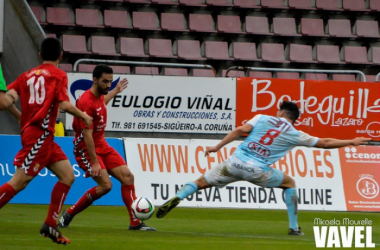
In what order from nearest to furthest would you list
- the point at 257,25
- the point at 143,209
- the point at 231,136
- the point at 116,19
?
the point at 143,209
the point at 231,136
the point at 116,19
the point at 257,25

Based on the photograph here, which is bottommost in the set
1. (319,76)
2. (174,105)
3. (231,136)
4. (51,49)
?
(319,76)

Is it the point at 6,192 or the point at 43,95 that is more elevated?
the point at 43,95

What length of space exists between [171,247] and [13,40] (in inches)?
475

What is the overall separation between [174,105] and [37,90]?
32.1 feet

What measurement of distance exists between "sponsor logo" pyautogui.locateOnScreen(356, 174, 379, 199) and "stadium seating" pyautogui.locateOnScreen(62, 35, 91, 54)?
7.81 metres

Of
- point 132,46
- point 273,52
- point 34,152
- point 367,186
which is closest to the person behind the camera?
point 34,152

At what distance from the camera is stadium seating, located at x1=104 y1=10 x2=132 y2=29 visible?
2128 centimetres

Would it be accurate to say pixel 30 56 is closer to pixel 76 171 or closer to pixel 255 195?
pixel 76 171

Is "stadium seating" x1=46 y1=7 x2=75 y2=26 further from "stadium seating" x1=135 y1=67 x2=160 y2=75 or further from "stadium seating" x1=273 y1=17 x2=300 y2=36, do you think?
"stadium seating" x1=273 y1=17 x2=300 y2=36

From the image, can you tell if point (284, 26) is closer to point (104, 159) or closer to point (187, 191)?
point (104, 159)

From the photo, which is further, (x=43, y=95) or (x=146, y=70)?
(x=146, y=70)

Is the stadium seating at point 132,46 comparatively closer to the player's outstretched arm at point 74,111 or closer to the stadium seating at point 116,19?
the stadium seating at point 116,19

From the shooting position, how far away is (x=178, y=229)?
1091 cm

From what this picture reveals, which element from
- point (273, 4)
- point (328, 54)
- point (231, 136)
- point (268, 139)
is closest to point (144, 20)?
point (273, 4)
